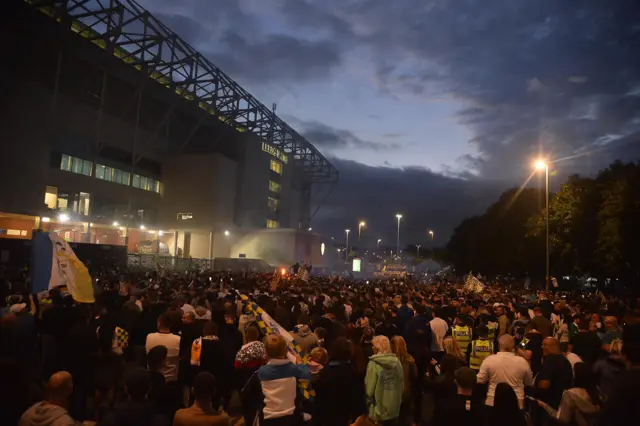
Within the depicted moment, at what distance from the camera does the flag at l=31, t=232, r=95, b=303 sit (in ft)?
30.1

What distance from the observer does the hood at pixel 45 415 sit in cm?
412

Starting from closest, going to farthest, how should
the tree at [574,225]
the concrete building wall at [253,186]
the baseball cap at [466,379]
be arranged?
the baseball cap at [466,379] → the tree at [574,225] → the concrete building wall at [253,186]

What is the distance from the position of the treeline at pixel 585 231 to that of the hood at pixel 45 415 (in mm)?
34603

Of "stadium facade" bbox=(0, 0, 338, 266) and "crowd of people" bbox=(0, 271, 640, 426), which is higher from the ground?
"stadium facade" bbox=(0, 0, 338, 266)

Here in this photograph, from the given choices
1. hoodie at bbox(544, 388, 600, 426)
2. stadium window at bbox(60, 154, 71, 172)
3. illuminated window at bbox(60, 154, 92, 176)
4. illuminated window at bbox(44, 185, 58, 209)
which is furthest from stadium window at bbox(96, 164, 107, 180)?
hoodie at bbox(544, 388, 600, 426)

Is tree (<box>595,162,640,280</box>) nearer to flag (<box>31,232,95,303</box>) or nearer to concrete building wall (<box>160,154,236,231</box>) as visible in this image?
flag (<box>31,232,95,303</box>)

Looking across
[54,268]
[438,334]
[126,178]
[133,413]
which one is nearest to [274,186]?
[126,178]

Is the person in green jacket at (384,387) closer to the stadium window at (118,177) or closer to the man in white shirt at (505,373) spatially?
the man in white shirt at (505,373)

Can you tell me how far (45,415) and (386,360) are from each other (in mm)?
3600

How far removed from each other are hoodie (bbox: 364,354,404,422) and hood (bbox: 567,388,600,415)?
189cm

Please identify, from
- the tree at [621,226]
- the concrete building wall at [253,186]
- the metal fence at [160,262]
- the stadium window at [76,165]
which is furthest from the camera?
Answer: the concrete building wall at [253,186]

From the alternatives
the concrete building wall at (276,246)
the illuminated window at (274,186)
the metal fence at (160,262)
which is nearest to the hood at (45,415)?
the metal fence at (160,262)

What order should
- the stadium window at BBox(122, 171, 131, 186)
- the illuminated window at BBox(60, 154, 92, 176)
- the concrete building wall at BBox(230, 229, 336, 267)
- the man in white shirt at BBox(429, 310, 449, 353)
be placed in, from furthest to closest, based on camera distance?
the concrete building wall at BBox(230, 229, 336, 267) < the stadium window at BBox(122, 171, 131, 186) < the illuminated window at BBox(60, 154, 92, 176) < the man in white shirt at BBox(429, 310, 449, 353)

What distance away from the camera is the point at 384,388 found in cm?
579
